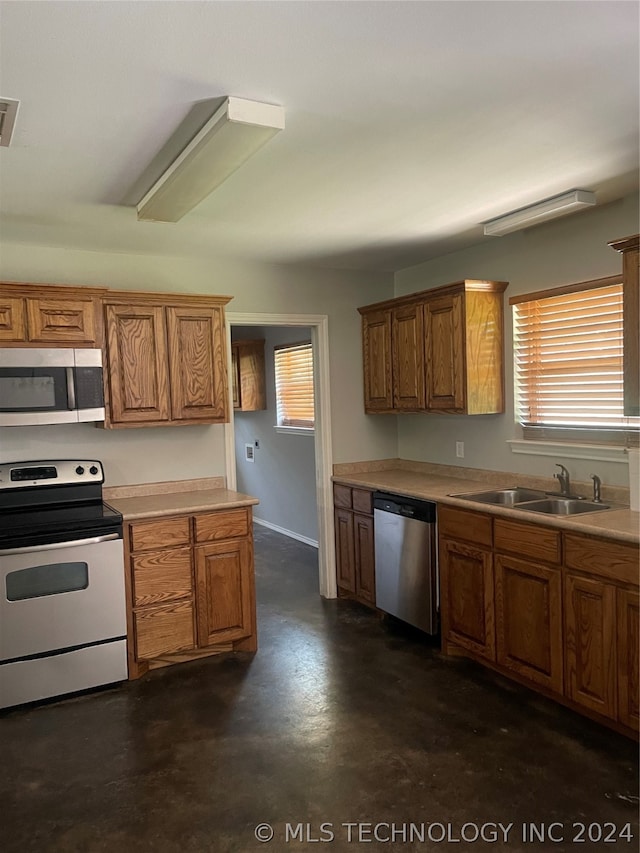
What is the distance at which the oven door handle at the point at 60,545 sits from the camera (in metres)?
3.18

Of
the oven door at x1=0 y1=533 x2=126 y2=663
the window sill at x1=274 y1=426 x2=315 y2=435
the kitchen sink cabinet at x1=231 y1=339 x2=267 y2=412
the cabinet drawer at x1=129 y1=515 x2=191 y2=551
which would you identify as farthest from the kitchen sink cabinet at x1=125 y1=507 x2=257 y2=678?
the kitchen sink cabinet at x1=231 y1=339 x2=267 y2=412

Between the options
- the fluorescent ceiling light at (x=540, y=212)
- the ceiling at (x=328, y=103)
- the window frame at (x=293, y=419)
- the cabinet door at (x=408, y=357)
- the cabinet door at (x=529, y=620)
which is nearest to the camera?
the ceiling at (x=328, y=103)

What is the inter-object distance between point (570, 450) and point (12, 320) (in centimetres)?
315

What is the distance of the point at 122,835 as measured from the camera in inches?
88.2

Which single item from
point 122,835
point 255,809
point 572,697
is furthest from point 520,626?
point 122,835

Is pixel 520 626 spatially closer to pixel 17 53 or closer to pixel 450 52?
pixel 450 52

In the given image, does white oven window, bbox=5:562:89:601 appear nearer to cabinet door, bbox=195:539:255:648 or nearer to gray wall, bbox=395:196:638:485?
cabinet door, bbox=195:539:255:648

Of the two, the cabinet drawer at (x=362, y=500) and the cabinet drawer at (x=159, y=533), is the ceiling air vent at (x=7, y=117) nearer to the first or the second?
the cabinet drawer at (x=159, y=533)

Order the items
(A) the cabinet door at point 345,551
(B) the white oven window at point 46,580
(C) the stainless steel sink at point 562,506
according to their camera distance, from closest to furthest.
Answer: (B) the white oven window at point 46,580, (C) the stainless steel sink at point 562,506, (A) the cabinet door at point 345,551

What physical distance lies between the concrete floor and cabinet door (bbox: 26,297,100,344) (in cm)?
193

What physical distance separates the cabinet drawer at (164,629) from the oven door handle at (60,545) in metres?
0.46

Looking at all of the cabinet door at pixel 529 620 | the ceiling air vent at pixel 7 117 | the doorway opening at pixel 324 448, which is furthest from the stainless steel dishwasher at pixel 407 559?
the ceiling air vent at pixel 7 117

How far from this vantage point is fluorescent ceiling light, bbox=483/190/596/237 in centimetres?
310

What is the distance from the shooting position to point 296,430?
21.1 feet
